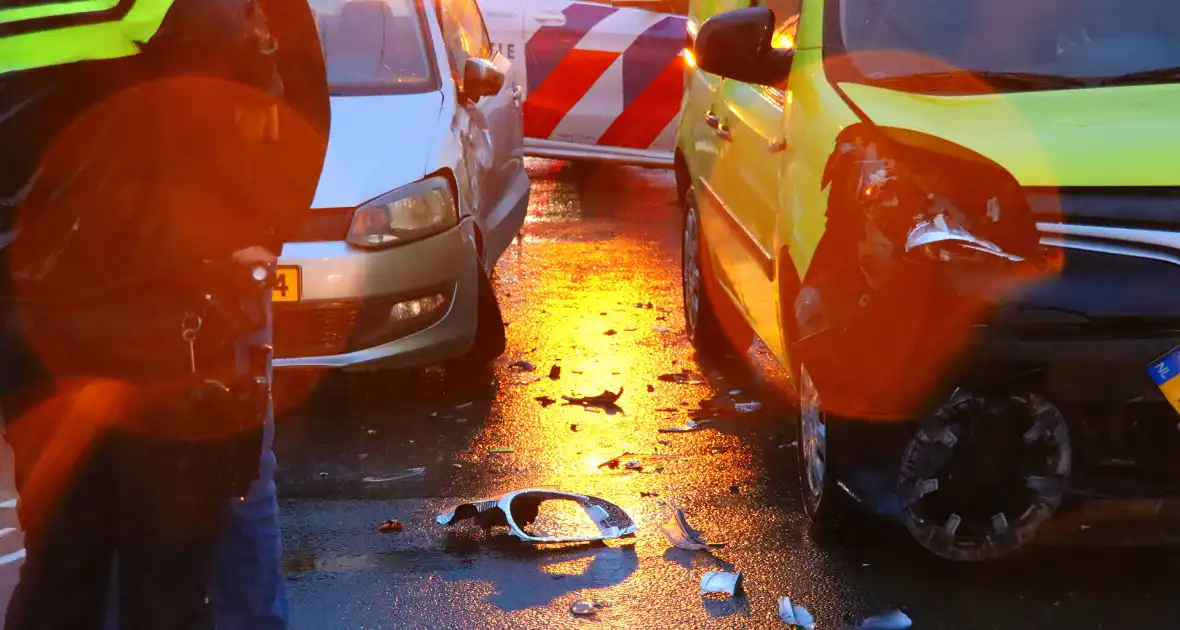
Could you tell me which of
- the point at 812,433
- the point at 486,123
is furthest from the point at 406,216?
the point at 812,433

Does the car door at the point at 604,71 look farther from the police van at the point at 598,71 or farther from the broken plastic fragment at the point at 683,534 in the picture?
the broken plastic fragment at the point at 683,534

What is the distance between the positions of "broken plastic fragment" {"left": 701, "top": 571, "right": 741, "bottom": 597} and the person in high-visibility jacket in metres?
1.81

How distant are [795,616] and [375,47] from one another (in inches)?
145

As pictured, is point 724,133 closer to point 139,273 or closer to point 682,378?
point 682,378

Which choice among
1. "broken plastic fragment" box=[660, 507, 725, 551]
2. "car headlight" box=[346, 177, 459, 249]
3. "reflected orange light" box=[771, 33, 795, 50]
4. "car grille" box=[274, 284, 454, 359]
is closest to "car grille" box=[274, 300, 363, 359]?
"car grille" box=[274, 284, 454, 359]

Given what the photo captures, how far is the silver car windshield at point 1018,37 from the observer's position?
396cm

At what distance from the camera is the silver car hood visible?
5398 mm

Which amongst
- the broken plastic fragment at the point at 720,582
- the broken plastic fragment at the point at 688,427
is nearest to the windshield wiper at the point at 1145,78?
the broken plastic fragment at the point at 720,582

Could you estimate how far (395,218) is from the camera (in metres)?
5.42

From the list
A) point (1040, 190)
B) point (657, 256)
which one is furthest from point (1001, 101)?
point (657, 256)

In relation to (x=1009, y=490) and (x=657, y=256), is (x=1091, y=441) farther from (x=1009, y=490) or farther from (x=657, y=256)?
(x=657, y=256)

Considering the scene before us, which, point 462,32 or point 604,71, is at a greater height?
point 462,32

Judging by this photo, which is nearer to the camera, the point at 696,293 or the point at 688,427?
the point at 688,427

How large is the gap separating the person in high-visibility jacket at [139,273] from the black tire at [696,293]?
157 inches
